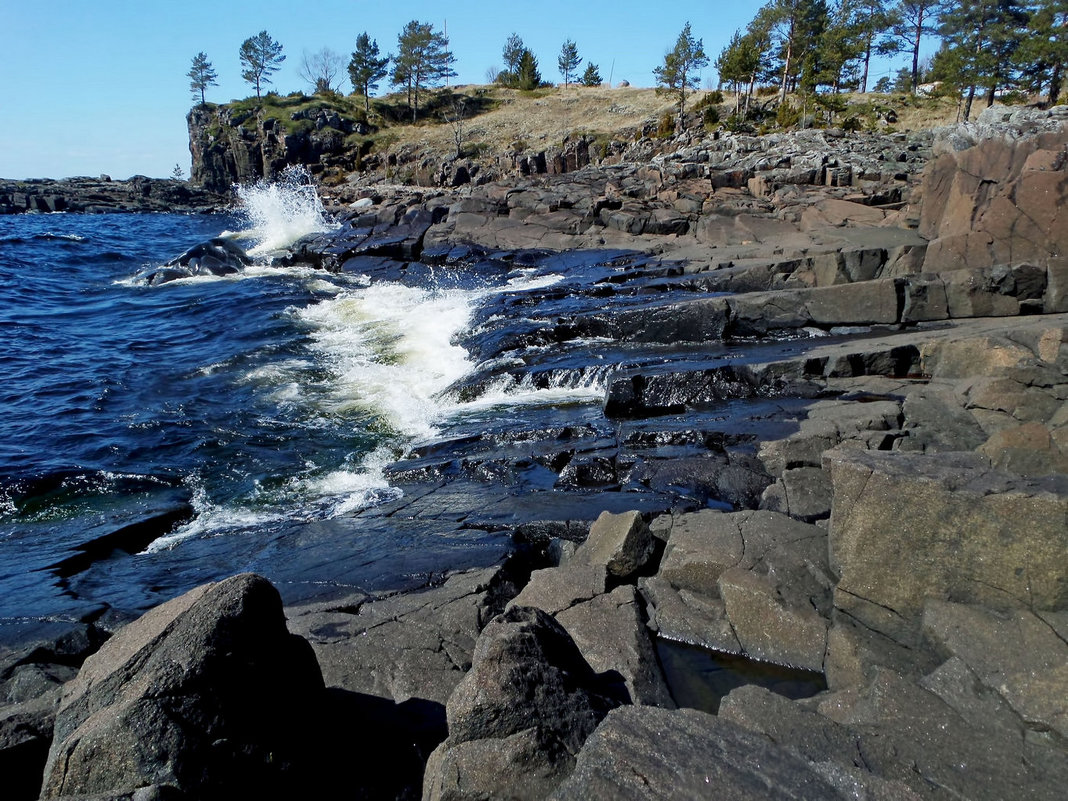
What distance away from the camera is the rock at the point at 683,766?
3074 millimetres

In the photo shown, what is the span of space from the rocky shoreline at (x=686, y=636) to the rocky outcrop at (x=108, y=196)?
65.3m

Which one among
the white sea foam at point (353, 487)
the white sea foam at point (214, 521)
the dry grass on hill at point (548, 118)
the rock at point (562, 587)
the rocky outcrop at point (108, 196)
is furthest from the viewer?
the rocky outcrop at point (108, 196)

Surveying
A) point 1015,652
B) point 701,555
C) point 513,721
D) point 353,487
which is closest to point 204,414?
point 353,487

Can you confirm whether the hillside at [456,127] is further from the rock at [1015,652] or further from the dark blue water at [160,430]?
the rock at [1015,652]

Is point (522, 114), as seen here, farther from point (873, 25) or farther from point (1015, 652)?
point (1015, 652)

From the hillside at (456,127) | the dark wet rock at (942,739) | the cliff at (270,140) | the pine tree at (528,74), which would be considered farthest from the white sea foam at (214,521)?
the pine tree at (528,74)

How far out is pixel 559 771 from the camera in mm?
3752

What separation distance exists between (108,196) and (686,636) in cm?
8174

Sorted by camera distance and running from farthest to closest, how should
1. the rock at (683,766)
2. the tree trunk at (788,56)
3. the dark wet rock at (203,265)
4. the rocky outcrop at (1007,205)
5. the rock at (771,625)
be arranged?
the tree trunk at (788,56) < the dark wet rock at (203,265) < the rocky outcrop at (1007,205) < the rock at (771,625) < the rock at (683,766)

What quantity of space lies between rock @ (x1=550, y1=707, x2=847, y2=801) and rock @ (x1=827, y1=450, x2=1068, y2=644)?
238 cm

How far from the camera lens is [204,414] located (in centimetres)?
1384

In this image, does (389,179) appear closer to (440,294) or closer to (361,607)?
(440,294)

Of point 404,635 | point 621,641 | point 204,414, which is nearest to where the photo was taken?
point 621,641

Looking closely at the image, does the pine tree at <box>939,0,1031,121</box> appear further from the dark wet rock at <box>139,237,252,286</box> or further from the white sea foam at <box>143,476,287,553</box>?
the white sea foam at <box>143,476,287,553</box>
